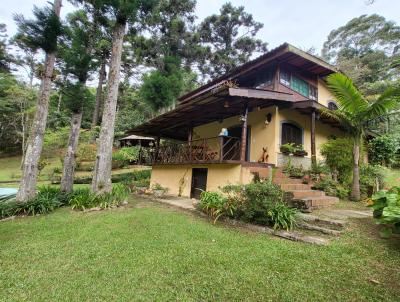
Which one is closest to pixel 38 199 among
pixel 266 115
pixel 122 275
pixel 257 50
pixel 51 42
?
pixel 51 42

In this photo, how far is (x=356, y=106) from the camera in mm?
7309

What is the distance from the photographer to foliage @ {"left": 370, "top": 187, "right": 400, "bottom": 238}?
12.4 feet

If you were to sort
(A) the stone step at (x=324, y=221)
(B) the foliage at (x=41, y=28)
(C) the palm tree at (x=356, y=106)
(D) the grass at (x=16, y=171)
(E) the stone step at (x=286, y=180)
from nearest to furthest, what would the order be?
(A) the stone step at (x=324, y=221)
(C) the palm tree at (x=356, y=106)
(E) the stone step at (x=286, y=180)
(B) the foliage at (x=41, y=28)
(D) the grass at (x=16, y=171)

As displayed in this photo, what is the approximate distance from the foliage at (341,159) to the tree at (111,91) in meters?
8.87

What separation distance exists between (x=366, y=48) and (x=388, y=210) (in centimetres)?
3121

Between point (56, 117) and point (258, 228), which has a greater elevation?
point (56, 117)

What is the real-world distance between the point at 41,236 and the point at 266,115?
846cm

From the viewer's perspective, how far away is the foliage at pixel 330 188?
7.82m

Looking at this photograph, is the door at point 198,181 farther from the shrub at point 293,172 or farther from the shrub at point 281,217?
the shrub at point 281,217

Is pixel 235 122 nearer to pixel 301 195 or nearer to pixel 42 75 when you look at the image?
pixel 301 195

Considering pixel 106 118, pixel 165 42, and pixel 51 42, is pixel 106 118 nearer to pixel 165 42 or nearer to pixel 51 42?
pixel 51 42

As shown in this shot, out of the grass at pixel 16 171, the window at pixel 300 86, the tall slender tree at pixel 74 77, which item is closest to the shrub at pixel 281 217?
the window at pixel 300 86

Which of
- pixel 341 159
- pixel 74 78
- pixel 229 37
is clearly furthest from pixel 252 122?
pixel 229 37

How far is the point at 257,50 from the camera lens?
2453 centimetres
